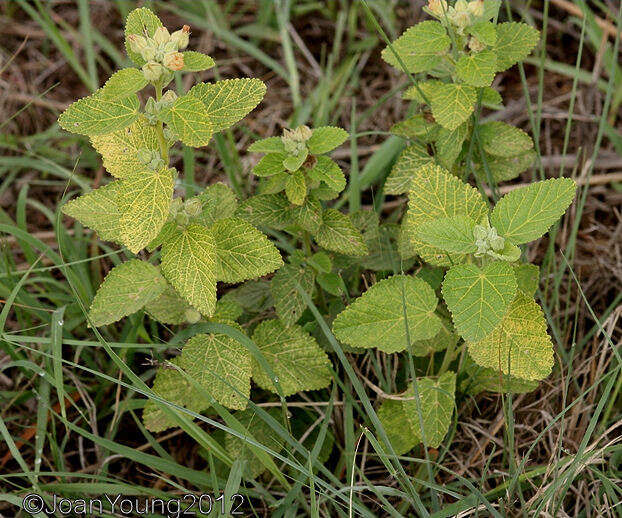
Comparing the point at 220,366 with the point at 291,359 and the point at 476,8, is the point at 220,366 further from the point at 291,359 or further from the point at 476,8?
the point at 476,8

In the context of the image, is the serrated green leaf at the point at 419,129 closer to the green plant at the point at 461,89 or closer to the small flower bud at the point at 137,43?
→ the green plant at the point at 461,89

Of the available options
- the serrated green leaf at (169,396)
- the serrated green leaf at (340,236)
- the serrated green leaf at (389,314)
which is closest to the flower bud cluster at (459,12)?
the serrated green leaf at (340,236)

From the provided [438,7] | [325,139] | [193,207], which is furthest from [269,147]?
[438,7]

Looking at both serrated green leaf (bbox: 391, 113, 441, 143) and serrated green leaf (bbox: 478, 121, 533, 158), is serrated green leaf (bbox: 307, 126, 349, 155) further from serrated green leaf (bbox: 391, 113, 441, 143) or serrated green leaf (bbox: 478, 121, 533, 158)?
serrated green leaf (bbox: 478, 121, 533, 158)

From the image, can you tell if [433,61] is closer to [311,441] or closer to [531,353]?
[531,353]

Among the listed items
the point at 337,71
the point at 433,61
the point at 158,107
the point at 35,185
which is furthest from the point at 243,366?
the point at 337,71
